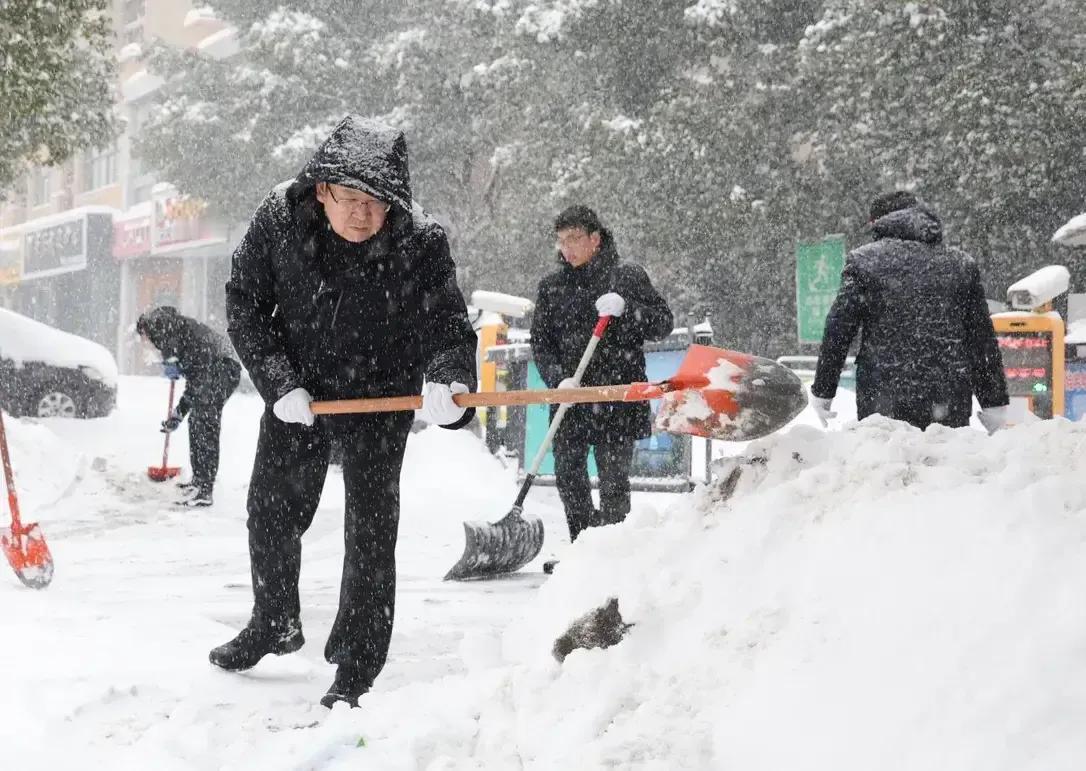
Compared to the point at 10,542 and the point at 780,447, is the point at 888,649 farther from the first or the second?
the point at 10,542

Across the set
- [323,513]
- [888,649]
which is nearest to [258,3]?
[323,513]

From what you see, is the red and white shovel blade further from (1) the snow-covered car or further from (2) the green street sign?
(2) the green street sign

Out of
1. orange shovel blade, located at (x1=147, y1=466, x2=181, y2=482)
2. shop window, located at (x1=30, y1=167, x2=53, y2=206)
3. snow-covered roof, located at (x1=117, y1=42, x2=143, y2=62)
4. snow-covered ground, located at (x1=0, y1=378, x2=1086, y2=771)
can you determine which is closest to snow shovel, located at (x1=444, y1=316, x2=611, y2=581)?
snow-covered ground, located at (x1=0, y1=378, x2=1086, y2=771)

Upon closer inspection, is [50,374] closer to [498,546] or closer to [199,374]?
[199,374]

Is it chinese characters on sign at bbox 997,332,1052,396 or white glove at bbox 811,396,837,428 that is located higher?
chinese characters on sign at bbox 997,332,1052,396

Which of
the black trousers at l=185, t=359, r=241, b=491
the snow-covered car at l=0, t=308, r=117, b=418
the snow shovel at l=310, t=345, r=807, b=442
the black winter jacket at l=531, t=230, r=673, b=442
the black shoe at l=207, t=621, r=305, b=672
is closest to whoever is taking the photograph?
the snow shovel at l=310, t=345, r=807, b=442

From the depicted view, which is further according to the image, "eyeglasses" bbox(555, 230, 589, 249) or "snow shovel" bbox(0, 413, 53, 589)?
"eyeglasses" bbox(555, 230, 589, 249)

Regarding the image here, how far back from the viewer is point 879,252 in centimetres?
461

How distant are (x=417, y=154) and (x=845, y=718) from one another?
828 inches

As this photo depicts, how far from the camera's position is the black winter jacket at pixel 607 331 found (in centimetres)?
556

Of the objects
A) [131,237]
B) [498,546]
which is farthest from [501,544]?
[131,237]

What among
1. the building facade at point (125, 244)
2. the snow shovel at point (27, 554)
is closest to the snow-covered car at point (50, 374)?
the snow shovel at point (27, 554)

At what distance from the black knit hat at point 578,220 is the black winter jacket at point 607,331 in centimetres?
12

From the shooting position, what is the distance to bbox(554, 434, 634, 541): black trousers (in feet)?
18.4
